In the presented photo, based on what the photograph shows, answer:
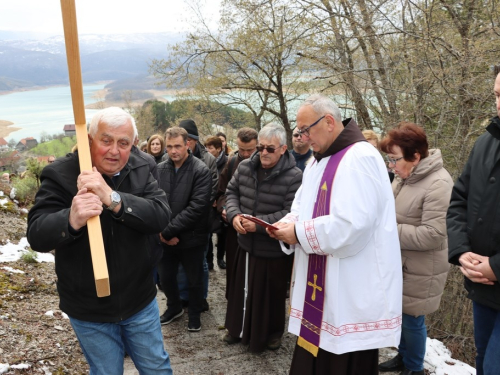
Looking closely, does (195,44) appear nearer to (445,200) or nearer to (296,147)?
(296,147)

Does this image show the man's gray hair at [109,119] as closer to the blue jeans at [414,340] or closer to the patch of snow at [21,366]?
the patch of snow at [21,366]

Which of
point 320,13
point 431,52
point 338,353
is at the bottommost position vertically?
point 338,353

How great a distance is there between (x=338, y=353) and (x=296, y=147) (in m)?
2.89

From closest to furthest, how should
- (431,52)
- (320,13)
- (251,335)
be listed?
(251,335) < (431,52) < (320,13)

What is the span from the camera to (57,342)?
3486 mm

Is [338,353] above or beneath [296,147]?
beneath

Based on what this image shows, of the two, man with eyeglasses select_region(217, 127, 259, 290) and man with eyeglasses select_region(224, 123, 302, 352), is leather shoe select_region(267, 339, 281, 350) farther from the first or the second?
man with eyeglasses select_region(217, 127, 259, 290)

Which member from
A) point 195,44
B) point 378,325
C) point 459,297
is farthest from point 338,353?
point 195,44

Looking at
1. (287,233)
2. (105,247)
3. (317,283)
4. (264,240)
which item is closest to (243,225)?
(264,240)

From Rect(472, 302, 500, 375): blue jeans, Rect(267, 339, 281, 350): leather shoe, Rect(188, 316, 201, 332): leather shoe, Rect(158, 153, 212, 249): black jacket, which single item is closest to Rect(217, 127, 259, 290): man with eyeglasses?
Rect(158, 153, 212, 249): black jacket

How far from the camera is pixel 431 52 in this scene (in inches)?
243

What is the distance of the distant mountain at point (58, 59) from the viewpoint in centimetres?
712

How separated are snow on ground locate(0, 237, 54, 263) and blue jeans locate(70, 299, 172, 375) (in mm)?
3236

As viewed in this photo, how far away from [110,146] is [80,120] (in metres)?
0.25
